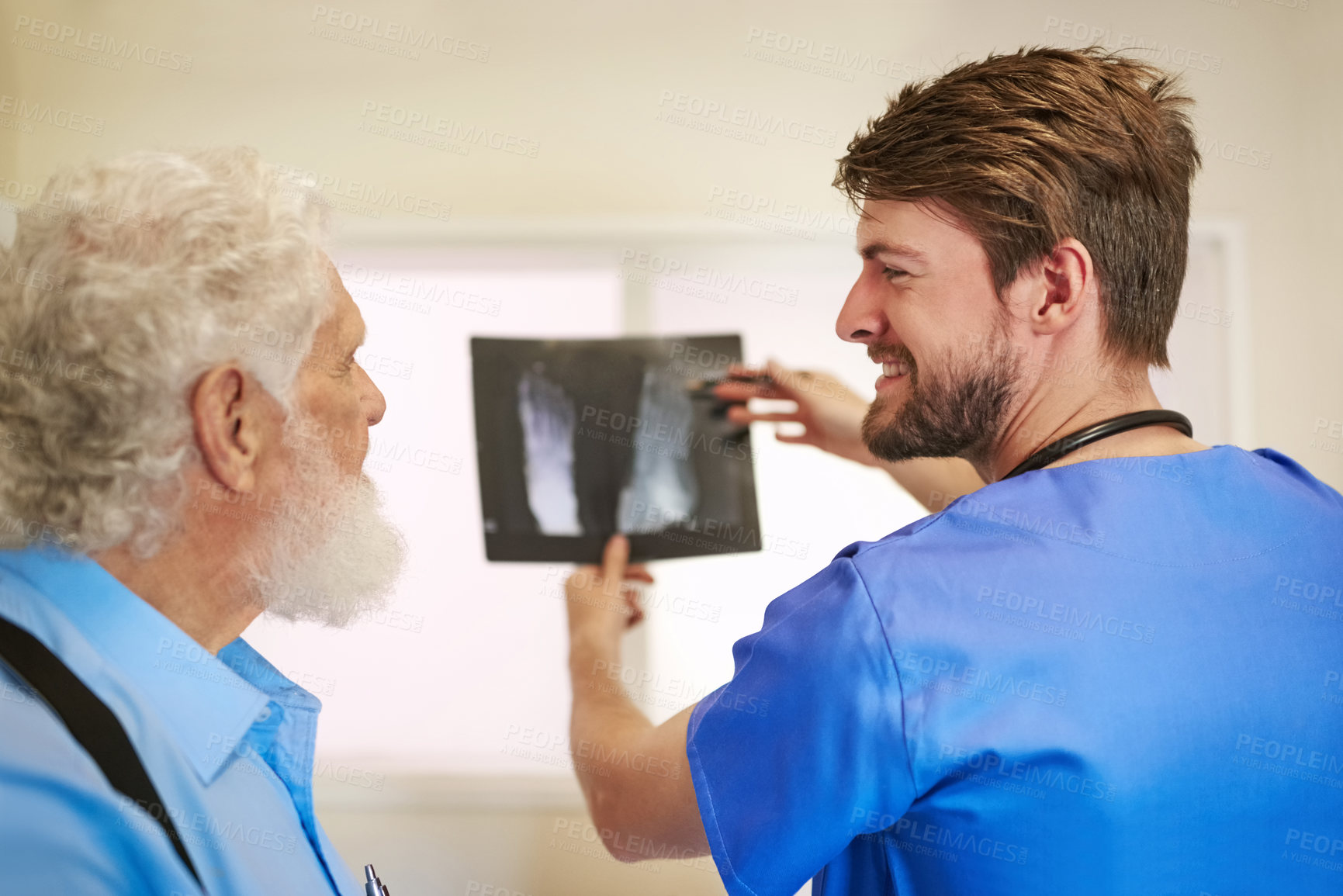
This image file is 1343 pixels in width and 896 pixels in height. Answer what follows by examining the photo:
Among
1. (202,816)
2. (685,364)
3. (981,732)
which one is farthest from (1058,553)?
(685,364)

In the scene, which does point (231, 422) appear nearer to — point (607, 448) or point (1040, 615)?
point (1040, 615)

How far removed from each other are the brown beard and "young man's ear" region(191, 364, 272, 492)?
664 millimetres

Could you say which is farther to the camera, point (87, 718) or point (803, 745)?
point (803, 745)

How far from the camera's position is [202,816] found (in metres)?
0.73

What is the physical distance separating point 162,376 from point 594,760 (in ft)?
2.18

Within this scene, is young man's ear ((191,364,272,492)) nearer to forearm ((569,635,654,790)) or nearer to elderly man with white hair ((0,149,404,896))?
elderly man with white hair ((0,149,404,896))

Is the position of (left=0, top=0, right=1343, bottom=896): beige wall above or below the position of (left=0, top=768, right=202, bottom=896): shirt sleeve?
above

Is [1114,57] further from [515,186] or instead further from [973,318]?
[515,186]

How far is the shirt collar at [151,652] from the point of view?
0.73m

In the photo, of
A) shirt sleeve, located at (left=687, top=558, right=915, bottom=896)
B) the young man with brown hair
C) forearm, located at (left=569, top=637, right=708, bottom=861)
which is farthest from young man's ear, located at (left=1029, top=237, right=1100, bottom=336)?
forearm, located at (left=569, top=637, right=708, bottom=861)

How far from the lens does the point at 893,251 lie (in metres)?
1.03

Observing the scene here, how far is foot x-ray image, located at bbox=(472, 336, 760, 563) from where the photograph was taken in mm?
1695

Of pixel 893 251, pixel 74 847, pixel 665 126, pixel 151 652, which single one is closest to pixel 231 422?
pixel 151 652

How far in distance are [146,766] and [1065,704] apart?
29.1 inches
